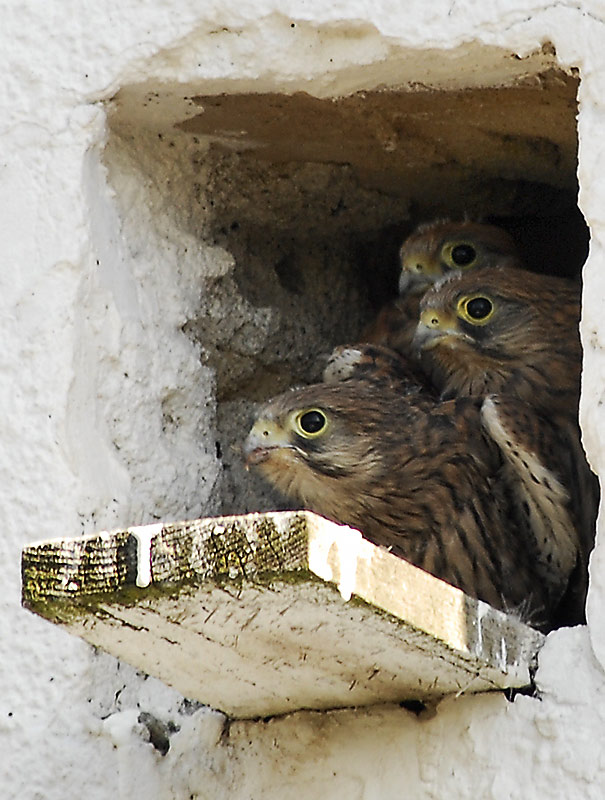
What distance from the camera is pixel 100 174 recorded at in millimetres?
3521

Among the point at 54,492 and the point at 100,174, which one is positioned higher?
the point at 100,174

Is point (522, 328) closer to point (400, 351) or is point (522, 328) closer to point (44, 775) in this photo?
point (400, 351)

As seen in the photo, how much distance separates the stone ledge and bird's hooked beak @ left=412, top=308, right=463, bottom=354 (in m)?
1.01

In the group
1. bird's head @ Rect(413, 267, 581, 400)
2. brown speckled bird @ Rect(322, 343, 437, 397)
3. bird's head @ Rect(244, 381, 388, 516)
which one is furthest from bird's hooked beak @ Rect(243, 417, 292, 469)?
bird's head @ Rect(413, 267, 581, 400)

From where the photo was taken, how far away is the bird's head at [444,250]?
4277 millimetres

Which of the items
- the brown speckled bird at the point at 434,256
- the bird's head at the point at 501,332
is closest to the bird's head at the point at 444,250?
the brown speckled bird at the point at 434,256

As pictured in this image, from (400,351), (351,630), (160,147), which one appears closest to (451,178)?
(400,351)

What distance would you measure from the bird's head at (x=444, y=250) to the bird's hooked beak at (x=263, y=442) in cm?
87

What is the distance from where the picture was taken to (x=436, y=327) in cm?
374

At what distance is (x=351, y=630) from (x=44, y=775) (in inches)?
32.4

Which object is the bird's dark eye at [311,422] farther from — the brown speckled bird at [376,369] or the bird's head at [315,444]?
the brown speckled bird at [376,369]

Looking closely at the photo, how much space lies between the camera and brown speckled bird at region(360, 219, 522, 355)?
4.27 metres

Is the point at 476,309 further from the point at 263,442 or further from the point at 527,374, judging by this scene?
the point at 263,442

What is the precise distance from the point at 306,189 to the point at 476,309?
1.88 feet
